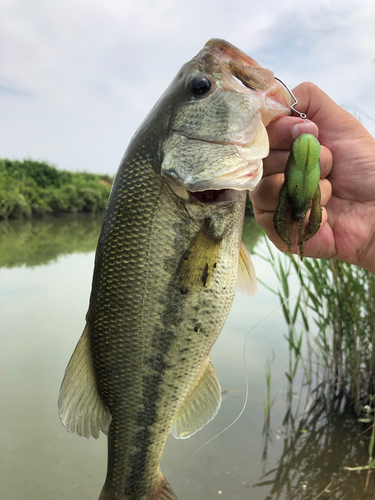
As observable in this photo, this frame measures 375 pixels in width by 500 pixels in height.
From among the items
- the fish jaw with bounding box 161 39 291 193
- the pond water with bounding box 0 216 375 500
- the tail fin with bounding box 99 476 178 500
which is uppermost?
the fish jaw with bounding box 161 39 291 193

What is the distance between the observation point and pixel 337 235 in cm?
202

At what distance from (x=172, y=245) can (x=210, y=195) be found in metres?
0.23

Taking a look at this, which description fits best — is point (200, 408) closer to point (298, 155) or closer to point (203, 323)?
point (203, 323)

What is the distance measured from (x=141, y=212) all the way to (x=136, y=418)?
845 mm

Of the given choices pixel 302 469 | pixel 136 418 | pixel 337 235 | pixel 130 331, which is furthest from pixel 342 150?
pixel 302 469

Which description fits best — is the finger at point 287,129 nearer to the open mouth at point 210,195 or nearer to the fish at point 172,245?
the fish at point 172,245

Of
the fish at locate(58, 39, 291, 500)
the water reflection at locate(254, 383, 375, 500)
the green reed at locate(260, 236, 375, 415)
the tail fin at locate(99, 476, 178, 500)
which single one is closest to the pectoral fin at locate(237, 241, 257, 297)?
the fish at locate(58, 39, 291, 500)

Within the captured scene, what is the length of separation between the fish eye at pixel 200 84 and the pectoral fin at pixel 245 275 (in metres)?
0.62

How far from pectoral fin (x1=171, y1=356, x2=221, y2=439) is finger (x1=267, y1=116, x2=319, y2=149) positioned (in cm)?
99

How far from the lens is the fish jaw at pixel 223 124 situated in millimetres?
1269

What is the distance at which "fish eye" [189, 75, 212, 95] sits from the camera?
1.37 m

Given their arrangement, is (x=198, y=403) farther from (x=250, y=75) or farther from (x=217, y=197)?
(x=250, y=75)

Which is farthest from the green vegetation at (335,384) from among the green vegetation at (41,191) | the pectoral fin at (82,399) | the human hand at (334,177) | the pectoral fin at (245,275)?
the green vegetation at (41,191)

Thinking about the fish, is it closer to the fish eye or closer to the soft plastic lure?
the fish eye
